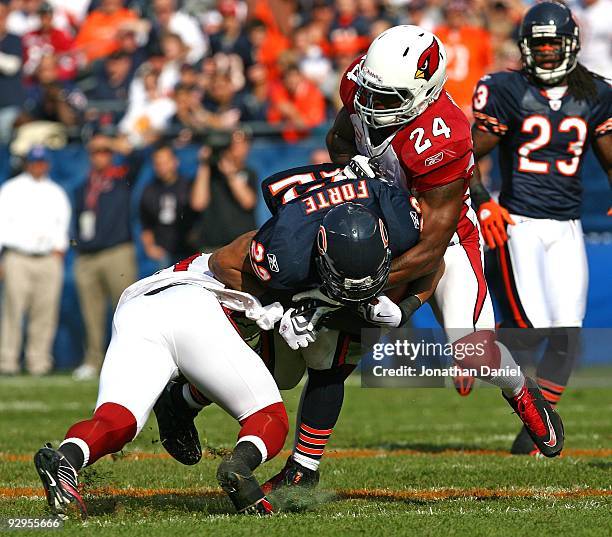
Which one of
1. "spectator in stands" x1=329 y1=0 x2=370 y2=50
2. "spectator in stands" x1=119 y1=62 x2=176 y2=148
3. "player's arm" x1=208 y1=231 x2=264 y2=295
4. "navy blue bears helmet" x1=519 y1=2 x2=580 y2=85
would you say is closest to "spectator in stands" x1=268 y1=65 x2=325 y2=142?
"spectator in stands" x1=329 y1=0 x2=370 y2=50

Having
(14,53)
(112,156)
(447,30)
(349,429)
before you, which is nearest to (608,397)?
(349,429)

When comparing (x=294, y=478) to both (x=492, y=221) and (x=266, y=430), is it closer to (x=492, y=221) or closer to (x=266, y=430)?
(x=266, y=430)

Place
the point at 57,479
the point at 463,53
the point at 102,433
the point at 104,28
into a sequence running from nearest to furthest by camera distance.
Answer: the point at 57,479
the point at 102,433
the point at 463,53
the point at 104,28

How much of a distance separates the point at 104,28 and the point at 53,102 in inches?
84.7

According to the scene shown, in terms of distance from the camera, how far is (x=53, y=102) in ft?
44.0

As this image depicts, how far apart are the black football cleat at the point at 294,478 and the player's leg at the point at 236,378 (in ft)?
1.83

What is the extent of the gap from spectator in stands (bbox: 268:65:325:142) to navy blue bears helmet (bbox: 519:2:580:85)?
5.79m

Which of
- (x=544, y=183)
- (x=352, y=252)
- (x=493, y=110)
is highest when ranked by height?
(x=493, y=110)

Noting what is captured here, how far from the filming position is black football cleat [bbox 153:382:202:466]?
5422 millimetres

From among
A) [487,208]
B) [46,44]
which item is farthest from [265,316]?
[46,44]

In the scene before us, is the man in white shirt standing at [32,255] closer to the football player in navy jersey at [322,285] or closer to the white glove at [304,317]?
the football player in navy jersey at [322,285]

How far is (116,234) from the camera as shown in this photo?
11.9 m

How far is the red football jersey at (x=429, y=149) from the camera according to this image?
16.7ft

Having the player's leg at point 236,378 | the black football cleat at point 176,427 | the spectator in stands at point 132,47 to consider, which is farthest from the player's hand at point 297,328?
the spectator in stands at point 132,47
